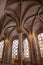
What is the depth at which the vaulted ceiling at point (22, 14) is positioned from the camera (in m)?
14.6

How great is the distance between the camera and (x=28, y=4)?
591 inches

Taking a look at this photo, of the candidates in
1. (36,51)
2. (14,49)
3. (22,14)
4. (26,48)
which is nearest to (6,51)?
(14,49)

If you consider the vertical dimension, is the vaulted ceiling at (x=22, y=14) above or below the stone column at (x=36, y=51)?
above

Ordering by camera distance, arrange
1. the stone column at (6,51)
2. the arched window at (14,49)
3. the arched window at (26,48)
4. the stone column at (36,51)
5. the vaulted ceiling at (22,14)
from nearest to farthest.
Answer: the vaulted ceiling at (22,14)
the stone column at (36,51)
the arched window at (26,48)
the stone column at (6,51)
the arched window at (14,49)

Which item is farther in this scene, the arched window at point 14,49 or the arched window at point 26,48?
the arched window at point 14,49

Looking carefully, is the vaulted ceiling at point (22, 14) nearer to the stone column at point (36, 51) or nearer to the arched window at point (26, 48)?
the stone column at point (36, 51)

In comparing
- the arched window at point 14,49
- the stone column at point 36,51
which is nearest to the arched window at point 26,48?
the arched window at point 14,49

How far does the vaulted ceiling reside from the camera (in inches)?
574

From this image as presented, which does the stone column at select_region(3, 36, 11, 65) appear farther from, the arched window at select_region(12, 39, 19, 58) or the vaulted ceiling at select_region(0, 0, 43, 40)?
the vaulted ceiling at select_region(0, 0, 43, 40)

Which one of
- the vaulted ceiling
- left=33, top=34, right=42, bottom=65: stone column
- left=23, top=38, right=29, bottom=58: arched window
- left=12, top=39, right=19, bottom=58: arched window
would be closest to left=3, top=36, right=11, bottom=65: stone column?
left=12, top=39, right=19, bottom=58: arched window

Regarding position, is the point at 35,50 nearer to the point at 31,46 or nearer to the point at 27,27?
the point at 31,46

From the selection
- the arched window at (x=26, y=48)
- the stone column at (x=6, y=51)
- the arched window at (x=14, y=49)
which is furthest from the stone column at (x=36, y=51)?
the stone column at (x=6, y=51)

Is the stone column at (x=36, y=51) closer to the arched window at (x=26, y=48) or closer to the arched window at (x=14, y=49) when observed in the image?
the arched window at (x=26, y=48)

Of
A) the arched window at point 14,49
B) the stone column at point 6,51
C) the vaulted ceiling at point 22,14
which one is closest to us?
the vaulted ceiling at point 22,14
